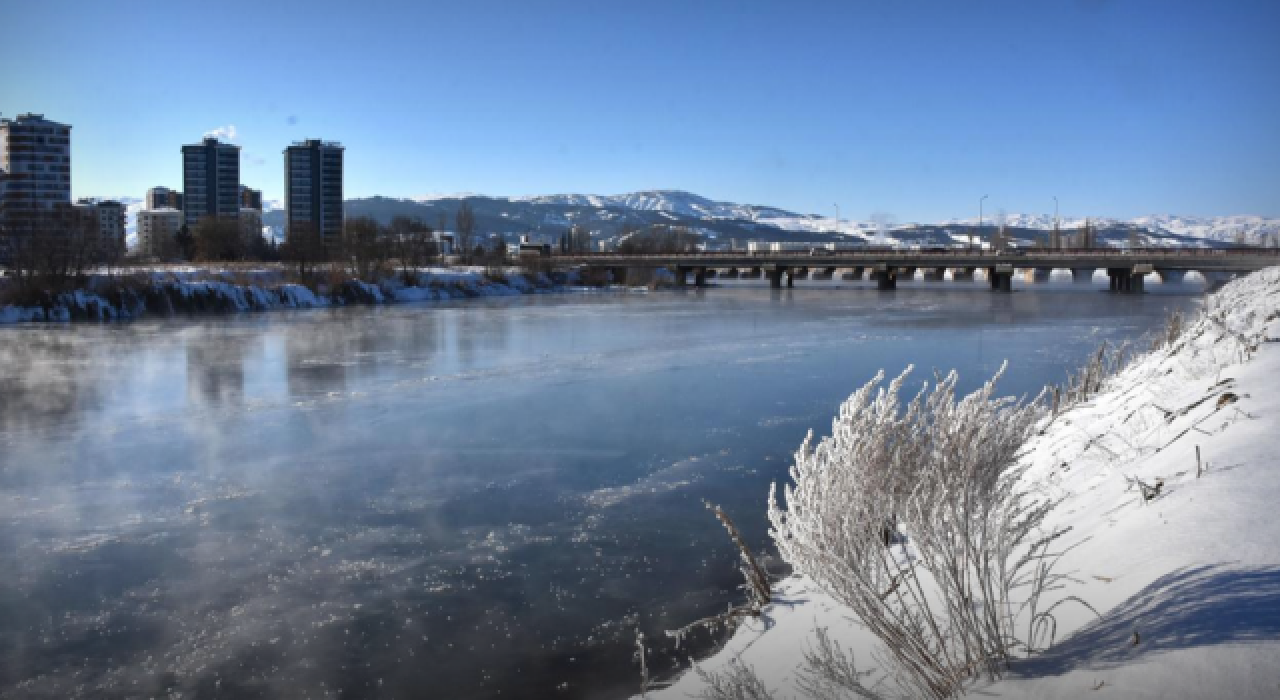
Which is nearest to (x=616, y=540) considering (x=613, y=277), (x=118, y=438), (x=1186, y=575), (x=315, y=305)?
(x=1186, y=575)

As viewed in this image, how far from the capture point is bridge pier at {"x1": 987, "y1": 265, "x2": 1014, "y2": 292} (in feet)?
217

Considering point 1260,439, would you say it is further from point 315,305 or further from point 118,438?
point 315,305

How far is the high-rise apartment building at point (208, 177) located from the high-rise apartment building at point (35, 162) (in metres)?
54.2

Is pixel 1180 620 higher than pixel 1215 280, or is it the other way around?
pixel 1215 280

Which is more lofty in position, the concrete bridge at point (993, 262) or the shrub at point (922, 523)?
the concrete bridge at point (993, 262)

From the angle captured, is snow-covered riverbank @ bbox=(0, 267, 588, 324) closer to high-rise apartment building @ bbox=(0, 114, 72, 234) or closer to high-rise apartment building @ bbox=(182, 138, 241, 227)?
high-rise apartment building @ bbox=(0, 114, 72, 234)

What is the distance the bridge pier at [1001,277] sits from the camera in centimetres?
6600

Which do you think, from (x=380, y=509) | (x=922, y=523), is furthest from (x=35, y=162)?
(x=922, y=523)

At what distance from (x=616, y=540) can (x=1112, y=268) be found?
6921 centimetres

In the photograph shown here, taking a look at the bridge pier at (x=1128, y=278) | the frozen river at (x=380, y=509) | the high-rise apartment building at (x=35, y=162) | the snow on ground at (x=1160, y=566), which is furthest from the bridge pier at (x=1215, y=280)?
the high-rise apartment building at (x=35, y=162)

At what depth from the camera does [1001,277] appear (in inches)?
2667

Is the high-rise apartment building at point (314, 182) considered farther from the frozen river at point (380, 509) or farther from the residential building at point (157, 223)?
the frozen river at point (380, 509)

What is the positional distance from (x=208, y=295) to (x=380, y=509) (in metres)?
37.7

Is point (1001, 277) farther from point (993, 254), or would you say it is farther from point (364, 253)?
point (364, 253)
